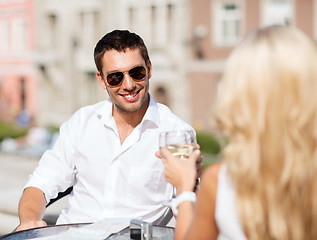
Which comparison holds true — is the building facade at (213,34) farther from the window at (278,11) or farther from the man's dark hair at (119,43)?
the man's dark hair at (119,43)

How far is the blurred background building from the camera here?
16750 mm

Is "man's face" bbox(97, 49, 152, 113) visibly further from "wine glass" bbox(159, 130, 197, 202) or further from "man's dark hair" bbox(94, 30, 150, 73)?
"wine glass" bbox(159, 130, 197, 202)

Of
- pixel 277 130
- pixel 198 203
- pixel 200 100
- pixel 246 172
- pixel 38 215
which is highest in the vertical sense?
pixel 277 130

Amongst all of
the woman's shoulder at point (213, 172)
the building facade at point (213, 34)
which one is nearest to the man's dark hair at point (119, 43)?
the woman's shoulder at point (213, 172)

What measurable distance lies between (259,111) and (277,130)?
0.21 ft

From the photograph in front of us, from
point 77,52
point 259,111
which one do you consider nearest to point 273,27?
point 259,111

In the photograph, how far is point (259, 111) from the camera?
1260 millimetres

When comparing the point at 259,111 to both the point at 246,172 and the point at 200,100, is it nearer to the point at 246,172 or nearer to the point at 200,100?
the point at 246,172

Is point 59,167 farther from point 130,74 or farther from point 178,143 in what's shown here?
point 178,143

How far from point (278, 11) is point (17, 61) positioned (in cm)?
1315

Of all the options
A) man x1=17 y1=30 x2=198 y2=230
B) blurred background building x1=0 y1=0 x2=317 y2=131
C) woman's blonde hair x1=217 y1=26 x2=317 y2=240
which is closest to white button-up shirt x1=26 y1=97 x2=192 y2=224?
man x1=17 y1=30 x2=198 y2=230

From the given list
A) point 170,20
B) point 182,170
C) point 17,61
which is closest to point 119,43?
point 182,170

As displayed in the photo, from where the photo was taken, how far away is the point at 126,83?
2.39 metres

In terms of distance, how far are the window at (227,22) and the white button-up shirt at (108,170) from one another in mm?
14590
